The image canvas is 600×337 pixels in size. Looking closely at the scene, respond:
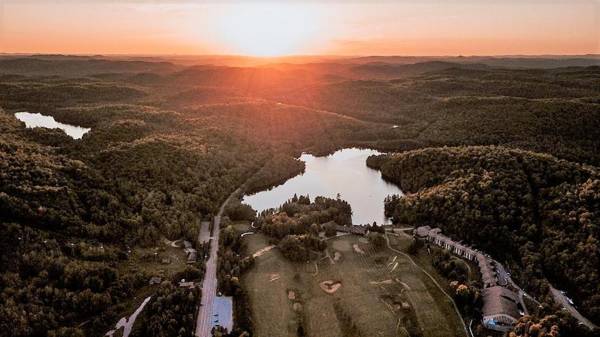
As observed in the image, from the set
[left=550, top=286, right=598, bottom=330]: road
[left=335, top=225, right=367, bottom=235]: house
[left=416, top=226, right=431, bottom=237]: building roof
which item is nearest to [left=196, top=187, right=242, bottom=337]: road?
[left=335, top=225, right=367, bottom=235]: house

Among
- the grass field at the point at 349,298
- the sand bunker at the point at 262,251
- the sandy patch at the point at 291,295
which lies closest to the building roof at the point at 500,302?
the grass field at the point at 349,298

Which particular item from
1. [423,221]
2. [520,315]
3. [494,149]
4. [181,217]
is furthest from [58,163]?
[494,149]

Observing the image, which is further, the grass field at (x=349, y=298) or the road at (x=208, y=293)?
the grass field at (x=349, y=298)

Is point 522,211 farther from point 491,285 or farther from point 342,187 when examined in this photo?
point 342,187

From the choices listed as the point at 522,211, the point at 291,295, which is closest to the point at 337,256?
the point at 291,295

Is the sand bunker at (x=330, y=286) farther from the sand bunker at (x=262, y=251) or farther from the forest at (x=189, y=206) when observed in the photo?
the sand bunker at (x=262, y=251)

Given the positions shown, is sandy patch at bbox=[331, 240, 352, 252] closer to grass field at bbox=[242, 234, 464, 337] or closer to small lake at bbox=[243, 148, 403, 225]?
grass field at bbox=[242, 234, 464, 337]

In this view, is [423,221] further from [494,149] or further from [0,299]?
[0,299]
